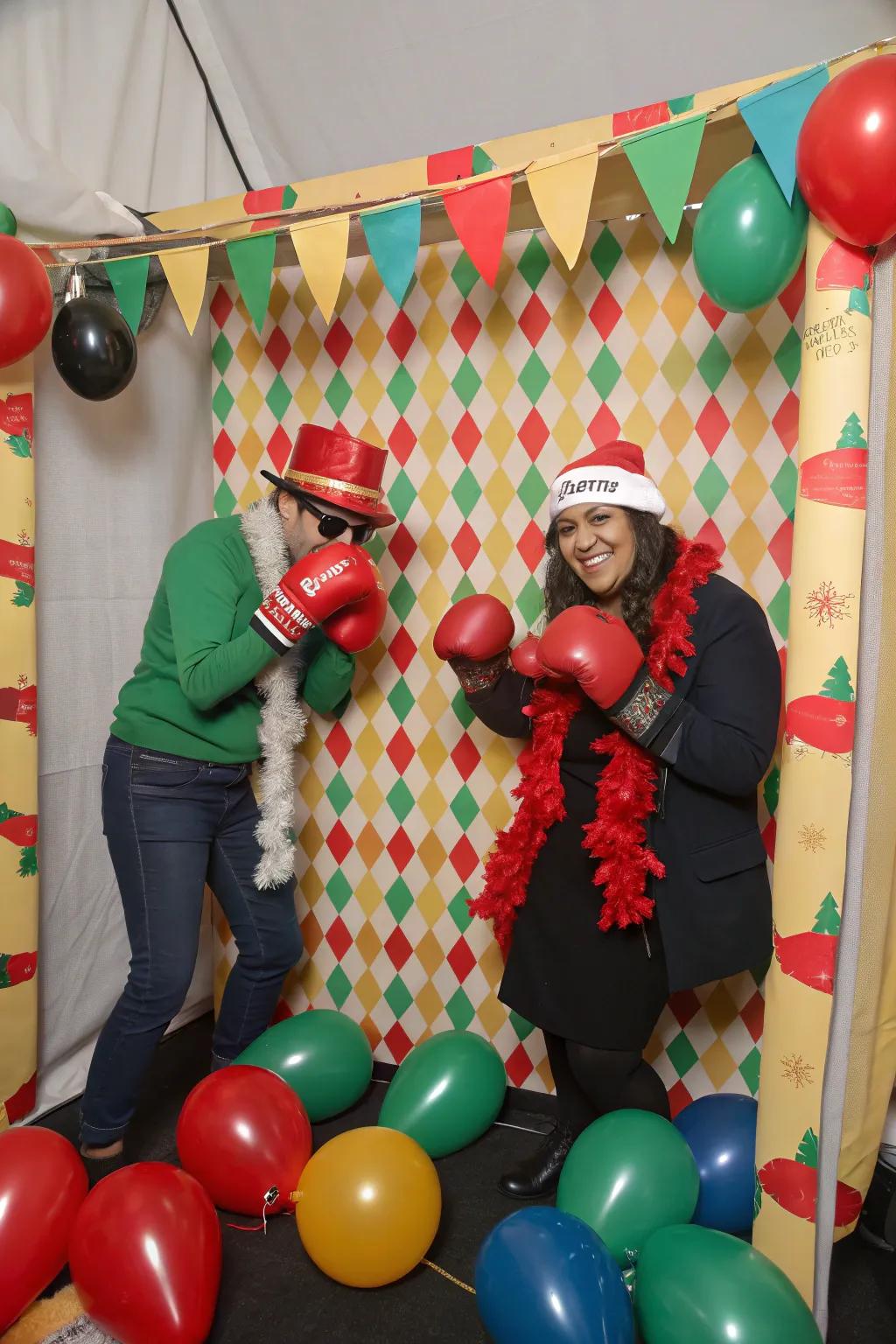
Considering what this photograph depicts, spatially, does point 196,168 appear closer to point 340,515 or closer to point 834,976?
point 340,515

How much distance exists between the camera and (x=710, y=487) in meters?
2.20

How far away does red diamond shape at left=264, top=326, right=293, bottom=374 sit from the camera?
2.67 metres

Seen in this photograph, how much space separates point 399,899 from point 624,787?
3.27ft

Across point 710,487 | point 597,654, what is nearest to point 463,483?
point 710,487

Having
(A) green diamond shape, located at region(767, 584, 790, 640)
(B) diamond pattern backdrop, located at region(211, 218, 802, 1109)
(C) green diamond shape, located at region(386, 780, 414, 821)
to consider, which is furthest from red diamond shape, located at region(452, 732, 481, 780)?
(A) green diamond shape, located at region(767, 584, 790, 640)

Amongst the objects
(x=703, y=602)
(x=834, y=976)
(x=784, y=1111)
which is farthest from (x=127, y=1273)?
(x=703, y=602)

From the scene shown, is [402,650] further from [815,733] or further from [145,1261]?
[145,1261]

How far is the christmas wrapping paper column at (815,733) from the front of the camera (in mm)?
1494

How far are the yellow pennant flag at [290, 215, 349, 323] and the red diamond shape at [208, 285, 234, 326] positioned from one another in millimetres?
754

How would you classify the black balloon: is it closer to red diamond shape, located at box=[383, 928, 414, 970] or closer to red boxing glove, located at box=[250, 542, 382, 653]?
red boxing glove, located at box=[250, 542, 382, 653]

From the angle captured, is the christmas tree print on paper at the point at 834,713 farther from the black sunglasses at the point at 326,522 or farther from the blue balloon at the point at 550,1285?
the black sunglasses at the point at 326,522

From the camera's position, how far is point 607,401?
2.28 meters

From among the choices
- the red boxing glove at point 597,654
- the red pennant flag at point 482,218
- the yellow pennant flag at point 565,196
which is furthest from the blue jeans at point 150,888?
the yellow pennant flag at point 565,196

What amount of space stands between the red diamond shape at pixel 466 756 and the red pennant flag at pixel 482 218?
1.12m
